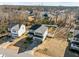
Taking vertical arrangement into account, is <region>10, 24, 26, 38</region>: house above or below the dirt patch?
above

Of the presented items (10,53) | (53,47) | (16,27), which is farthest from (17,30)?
(53,47)

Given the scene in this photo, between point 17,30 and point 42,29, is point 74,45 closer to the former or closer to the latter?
point 42,29

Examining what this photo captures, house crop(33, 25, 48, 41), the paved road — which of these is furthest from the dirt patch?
the paved road

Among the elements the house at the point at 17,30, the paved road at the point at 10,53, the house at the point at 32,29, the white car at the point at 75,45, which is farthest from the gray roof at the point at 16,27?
the white car at the point at 75,45

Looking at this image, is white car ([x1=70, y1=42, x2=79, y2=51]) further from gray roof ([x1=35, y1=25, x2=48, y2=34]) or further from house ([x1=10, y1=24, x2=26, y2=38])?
→ house ([x1=10, y1=24, x2=26, y2=38])

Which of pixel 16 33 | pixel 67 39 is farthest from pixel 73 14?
pixel 16 33

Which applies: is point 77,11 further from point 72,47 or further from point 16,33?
point 16,33

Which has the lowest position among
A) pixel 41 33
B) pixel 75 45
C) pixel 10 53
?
pixel 10 53
